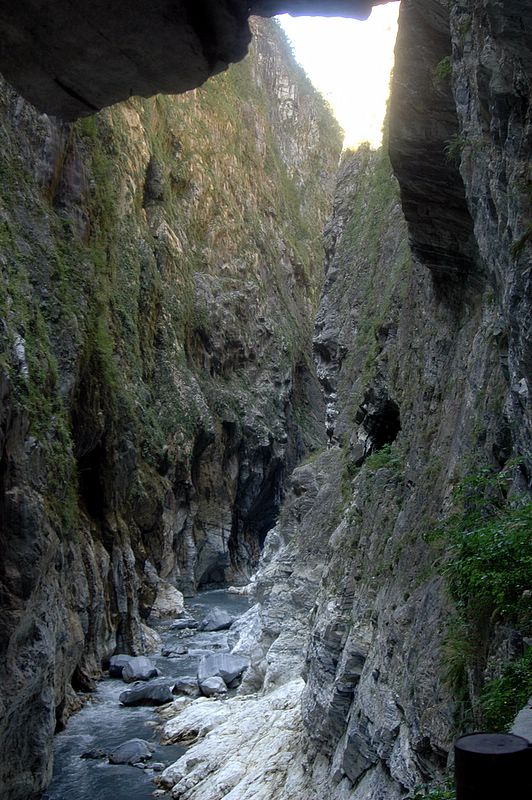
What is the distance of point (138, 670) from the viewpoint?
903 inches

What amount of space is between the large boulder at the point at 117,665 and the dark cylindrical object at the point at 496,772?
22.5 metres

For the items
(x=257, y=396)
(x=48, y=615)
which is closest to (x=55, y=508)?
(x=48, y=615)

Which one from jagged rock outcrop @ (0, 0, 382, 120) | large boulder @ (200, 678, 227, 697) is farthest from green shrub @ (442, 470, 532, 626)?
large boulder @ (200, 678, 227, 697)

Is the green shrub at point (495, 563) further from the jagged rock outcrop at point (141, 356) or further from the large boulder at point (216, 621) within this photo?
the large boulder at point (216, 621)

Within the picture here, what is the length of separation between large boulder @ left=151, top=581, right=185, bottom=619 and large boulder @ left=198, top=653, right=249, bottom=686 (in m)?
9.81

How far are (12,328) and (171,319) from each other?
88.8 ft

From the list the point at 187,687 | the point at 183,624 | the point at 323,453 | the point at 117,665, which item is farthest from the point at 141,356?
the point at 187,687

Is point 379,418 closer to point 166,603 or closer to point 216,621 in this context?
point 216,621

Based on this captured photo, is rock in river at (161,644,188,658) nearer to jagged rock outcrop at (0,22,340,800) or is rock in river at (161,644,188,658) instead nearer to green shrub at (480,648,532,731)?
jagged rock outcrop at (0,22,340,800)

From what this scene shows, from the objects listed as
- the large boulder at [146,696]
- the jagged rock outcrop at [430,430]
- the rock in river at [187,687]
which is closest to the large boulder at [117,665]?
the rock in river at [187,687]

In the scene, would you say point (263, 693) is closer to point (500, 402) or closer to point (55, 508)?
point (55, 508)

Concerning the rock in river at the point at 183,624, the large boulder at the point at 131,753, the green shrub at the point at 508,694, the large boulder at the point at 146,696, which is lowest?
the large boulder at the point at 131,753

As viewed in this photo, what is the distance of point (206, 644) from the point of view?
27.0 metres

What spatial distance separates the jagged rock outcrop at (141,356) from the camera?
14914 mm
